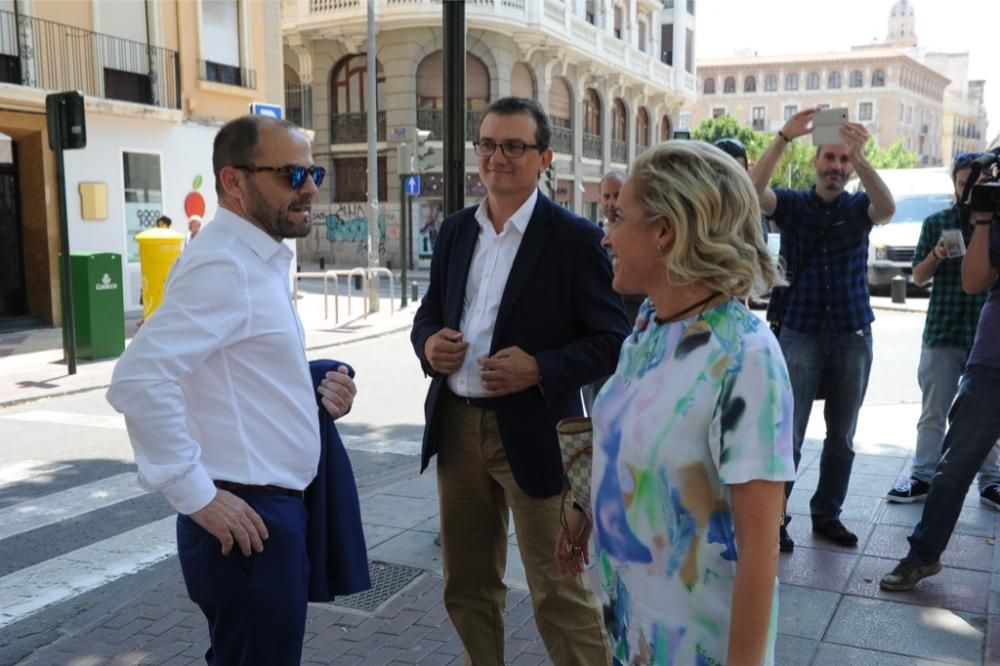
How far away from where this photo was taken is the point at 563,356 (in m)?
2.92

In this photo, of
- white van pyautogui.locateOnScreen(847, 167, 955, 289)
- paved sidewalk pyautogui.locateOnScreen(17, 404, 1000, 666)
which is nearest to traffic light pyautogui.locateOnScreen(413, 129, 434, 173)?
white van pyautogui.locateOnScreen(847, 167, 955, 289)

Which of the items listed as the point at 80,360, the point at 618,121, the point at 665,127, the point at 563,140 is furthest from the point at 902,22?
the point at 80,360

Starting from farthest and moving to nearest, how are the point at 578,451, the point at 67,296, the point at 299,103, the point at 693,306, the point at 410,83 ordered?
the point at 299,103
the point at 410,83
the point at 67,296
the point at 578,451
the point at 693,306

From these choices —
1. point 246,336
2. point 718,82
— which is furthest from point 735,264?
point 718,82

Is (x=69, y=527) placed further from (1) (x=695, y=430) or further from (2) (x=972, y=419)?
(2) (x=972, y=419)

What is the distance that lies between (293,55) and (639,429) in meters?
34.8

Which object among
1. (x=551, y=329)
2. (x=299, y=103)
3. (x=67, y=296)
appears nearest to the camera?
(x=551, y=329)

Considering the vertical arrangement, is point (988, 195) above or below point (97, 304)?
above

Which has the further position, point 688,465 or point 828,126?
point 828,126

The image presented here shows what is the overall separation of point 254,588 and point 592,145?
125 ft

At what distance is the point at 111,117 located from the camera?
16812 millimetres

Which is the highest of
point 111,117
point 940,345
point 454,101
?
point 111,117

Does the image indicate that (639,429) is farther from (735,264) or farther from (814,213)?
(814,213)

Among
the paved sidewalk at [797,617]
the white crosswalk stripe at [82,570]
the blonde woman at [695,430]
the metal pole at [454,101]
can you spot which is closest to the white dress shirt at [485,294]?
the blonde woman at [695,430]
